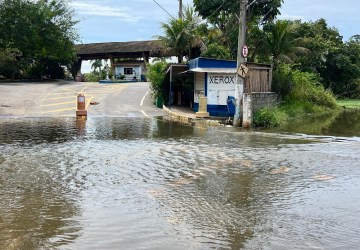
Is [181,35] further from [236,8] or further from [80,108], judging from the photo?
[80,108]

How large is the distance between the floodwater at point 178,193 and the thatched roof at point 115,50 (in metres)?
37.2

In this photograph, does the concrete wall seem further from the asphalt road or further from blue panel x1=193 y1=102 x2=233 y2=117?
the asphalt road

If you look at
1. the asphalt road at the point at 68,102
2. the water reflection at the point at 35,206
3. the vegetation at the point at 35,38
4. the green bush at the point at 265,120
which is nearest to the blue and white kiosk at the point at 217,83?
the asphalt road at the point at 68,102

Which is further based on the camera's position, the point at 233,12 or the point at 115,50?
the point at 115,50

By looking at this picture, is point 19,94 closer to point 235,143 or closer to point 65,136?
point 65,136

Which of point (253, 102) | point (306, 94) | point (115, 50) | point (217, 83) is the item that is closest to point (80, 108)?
point (217, 83)

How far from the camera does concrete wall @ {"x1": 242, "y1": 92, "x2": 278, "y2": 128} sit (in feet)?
57.8

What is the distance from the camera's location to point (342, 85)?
43812 millimetres

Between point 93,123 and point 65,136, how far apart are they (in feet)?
14.4

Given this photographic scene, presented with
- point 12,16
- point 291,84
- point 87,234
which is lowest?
point 87,234

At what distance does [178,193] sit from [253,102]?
13158 millimetres

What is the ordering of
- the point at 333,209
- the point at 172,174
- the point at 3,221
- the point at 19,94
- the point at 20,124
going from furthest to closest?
the point at 19,94
the point at 20,124
the point at 172,174
the point at 333,209
the point at 3,221

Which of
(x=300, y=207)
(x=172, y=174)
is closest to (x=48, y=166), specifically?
(x=172, y=174)

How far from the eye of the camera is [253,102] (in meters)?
19.8
